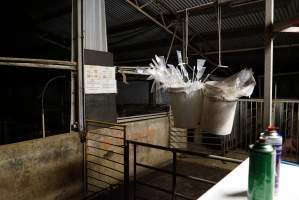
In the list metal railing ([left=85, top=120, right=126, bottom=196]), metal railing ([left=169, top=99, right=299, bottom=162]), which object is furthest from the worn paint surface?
metal railing ([left=169, top=99, right=299, bottom=162])

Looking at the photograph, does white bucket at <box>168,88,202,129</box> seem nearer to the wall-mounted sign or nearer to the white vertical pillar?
the wall-mounted sign

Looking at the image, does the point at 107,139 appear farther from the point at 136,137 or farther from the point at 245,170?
the point at 245,170

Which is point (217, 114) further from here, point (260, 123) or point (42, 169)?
point (260, 123)

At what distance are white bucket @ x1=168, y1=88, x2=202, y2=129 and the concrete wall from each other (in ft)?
5.30

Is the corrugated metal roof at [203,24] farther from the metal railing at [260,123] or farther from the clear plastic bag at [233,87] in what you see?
the clear plastic bag at [233,87]

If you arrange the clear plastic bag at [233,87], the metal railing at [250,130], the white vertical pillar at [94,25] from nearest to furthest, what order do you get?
the clear plastic bag at [233,87] → the white vertical pillar at [94,25] → the metal railing at [250,130]

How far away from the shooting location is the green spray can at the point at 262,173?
76 cm

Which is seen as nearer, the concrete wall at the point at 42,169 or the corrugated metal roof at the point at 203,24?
the concrete wall at the point at 42,169

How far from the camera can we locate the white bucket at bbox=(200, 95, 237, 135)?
4.87 feet

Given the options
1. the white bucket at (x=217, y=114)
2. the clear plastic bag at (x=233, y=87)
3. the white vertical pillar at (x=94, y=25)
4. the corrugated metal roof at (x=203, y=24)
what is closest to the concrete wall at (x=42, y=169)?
the white vertical pillar at (x=94, y=25)

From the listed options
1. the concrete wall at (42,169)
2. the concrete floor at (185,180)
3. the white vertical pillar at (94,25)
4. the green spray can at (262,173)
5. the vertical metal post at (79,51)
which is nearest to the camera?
the green spray can at (262,173)

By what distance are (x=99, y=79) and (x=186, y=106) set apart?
1.75 meters

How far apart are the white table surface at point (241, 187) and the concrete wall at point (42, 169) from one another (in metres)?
2.05

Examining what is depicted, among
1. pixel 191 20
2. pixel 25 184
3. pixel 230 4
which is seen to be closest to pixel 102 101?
pixel 25 184
